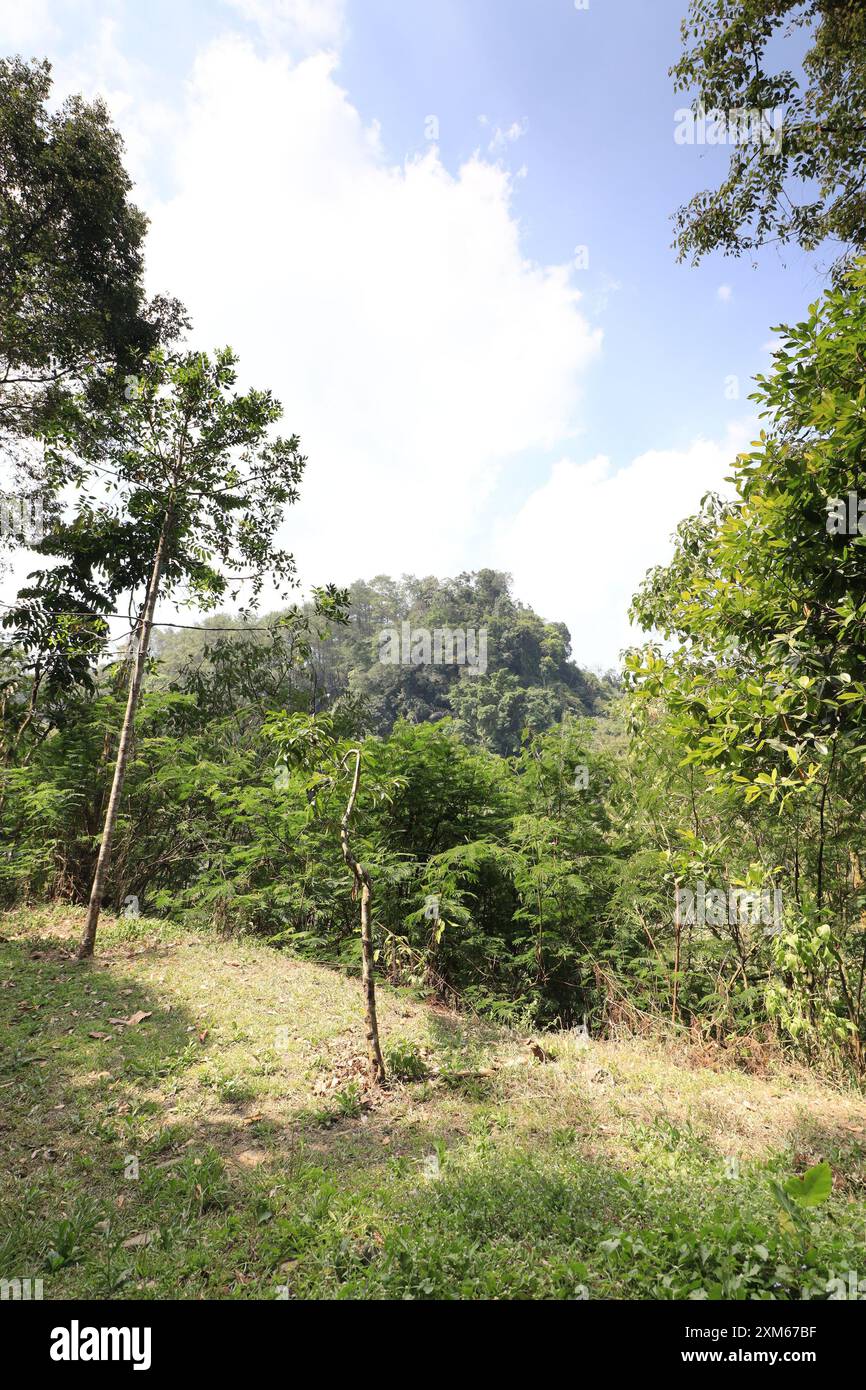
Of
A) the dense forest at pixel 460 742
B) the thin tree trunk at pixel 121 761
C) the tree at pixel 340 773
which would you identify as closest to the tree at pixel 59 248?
the dense forest at pixel 460 742

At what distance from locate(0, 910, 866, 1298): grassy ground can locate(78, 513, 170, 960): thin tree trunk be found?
41.6 inches

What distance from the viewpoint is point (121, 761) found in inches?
320

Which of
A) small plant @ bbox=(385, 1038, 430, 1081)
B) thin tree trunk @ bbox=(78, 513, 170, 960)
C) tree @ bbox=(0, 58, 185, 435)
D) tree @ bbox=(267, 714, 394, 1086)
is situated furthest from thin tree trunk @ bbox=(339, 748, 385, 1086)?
tree @ bbox=(0, 58, 185, 435)

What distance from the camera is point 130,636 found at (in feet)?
29.0

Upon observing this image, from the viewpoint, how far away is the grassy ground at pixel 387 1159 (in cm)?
271

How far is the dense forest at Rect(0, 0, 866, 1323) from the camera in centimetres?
394

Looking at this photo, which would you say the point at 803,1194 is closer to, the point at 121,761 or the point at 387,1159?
the point at 387,1159

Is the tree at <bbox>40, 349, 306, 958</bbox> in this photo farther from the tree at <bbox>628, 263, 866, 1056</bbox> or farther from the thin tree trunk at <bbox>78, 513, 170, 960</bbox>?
the tree at <bbox>628, 263, 866, 1056</bbox>

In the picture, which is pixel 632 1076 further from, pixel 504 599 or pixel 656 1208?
pixel 504 599

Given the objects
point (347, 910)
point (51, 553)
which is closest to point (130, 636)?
point (51, 553)

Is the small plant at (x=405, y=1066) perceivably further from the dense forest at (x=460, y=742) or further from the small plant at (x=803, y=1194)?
the small plant at (x=803, y=1194)

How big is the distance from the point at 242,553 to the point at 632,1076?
851 centimetres

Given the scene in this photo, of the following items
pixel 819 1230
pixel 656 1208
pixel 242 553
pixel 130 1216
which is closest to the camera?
pixel 819 1230

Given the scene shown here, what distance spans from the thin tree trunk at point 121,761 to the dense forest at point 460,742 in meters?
0.06
